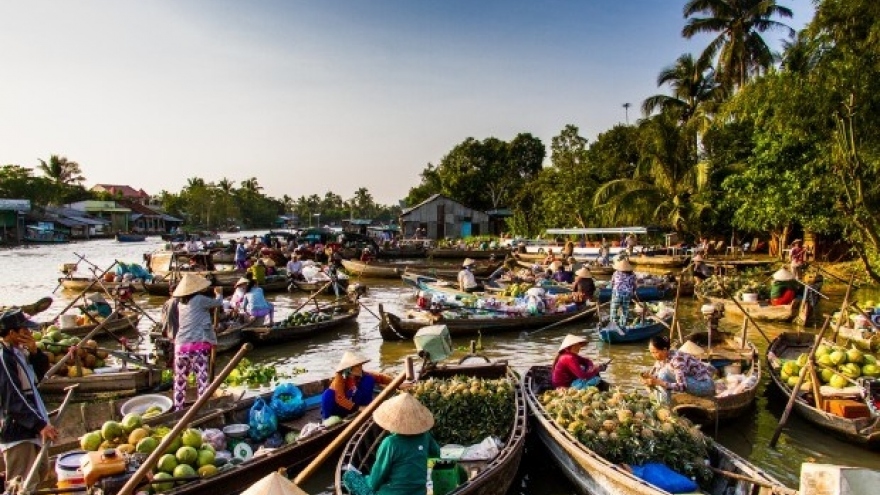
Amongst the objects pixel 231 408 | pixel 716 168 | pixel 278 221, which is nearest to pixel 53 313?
pixel 231 408

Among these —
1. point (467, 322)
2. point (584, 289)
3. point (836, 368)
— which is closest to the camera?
point (836, 368)

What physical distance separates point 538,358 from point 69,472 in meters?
9.56

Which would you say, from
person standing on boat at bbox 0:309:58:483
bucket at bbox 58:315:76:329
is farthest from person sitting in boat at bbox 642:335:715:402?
bucket at bbox 58:315:76:329

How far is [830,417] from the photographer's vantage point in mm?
7586

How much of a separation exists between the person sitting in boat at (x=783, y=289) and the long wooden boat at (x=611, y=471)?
11374 millimetres

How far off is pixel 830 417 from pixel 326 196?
4429 inches

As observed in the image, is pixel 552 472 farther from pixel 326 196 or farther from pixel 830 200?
pixel 326 196

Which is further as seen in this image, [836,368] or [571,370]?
[836,368]

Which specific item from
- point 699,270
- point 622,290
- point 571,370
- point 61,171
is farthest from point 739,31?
point 61,171

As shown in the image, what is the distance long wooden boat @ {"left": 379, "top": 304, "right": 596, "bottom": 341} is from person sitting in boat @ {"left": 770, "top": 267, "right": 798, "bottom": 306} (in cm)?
490

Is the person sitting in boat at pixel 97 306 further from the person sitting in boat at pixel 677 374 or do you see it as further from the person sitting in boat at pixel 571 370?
the person sitting in boat at pixel 677 374

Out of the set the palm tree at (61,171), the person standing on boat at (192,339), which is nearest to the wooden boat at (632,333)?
the person standing on boat at (192,339)

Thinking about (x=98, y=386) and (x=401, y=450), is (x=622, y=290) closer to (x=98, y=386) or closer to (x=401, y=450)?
(x=401, y=450)

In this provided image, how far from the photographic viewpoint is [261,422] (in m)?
7.03
